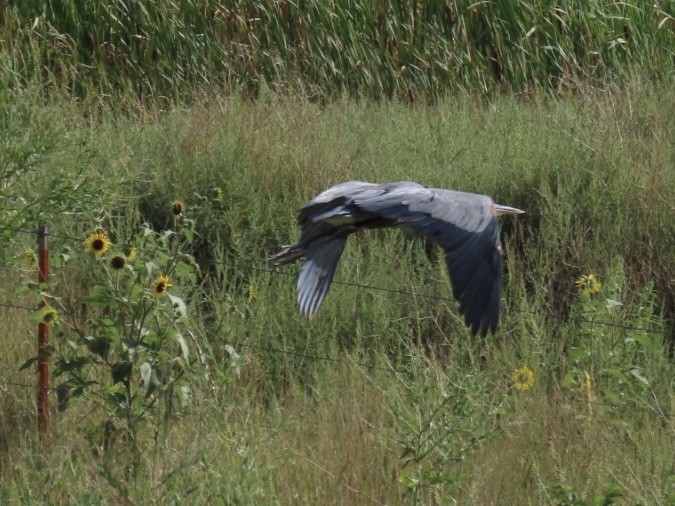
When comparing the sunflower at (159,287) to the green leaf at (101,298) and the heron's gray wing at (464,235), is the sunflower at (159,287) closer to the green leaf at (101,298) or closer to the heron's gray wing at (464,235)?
the green leaf at (101,298)

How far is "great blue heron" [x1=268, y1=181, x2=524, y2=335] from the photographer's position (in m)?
3.93

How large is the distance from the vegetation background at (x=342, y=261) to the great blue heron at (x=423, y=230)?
246 mm

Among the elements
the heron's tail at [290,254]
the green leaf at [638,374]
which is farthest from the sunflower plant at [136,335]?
the green leaf at [638,374]

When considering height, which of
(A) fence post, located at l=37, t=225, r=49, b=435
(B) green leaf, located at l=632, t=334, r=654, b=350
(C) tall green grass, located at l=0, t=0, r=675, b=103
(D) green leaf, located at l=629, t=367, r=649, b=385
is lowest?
(D) green leaf, located at l=629, t=367, r=649, b=385

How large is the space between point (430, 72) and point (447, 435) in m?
5.32

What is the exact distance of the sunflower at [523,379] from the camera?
448 cm

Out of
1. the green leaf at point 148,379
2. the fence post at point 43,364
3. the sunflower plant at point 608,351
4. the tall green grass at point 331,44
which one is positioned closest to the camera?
the green leaf at point 148,379

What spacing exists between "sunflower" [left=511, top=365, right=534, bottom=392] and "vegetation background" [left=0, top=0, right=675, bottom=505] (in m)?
0.02

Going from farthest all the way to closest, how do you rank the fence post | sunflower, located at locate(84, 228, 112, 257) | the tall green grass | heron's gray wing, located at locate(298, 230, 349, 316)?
the tall green grass
the fence post
heron's gray wing, located at locate(298, 230, 349, 316)
sunflower, located at locate(84, 228, 112, 257)

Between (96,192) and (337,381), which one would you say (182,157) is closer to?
(96,192)

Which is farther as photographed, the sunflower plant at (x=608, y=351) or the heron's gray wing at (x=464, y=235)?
the sunflower plant at (x=608, y=351)

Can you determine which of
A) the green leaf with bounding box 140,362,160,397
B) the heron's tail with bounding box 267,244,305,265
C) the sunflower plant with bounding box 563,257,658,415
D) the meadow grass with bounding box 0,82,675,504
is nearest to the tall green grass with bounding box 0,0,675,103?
the meadow grass with bounding box 0,82,675,504

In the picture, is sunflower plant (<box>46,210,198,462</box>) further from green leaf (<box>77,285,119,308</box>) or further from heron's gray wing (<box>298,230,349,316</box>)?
heron's gray wing (<box>298,230,349,316</box>)

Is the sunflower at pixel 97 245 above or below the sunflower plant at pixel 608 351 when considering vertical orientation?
above
